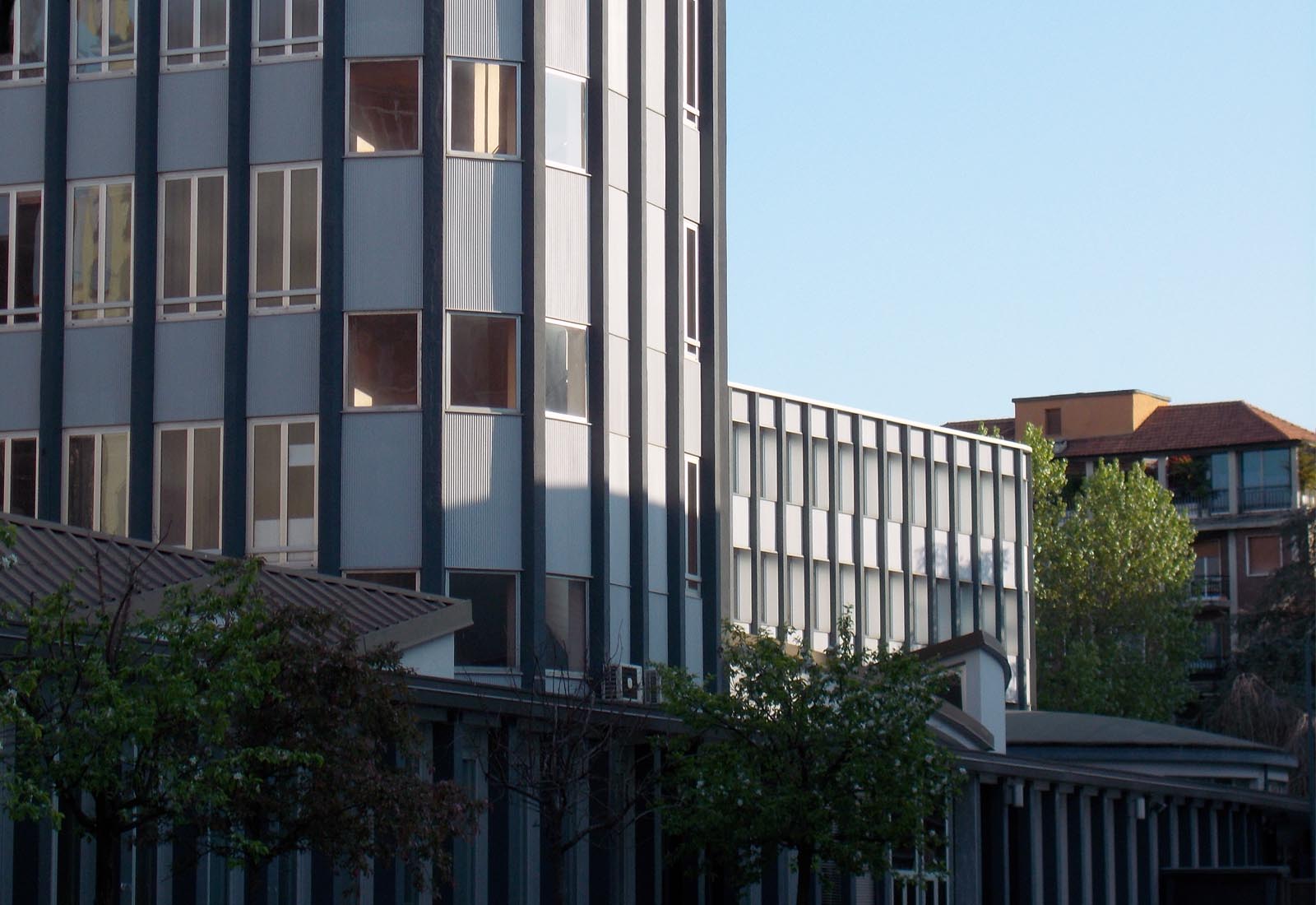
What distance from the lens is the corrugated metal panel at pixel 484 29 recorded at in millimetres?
35656

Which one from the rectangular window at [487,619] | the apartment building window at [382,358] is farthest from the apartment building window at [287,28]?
the rectangular window at [487,619]

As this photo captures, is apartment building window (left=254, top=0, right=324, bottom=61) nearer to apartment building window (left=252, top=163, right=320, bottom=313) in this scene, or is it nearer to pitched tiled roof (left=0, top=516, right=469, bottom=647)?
apartment building window (left=252, top=163, right=320, bottom=313)

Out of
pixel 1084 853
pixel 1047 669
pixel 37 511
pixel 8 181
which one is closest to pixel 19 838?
pixel 37 511

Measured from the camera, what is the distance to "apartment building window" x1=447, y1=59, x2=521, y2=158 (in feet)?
117

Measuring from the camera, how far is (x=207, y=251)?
3581 centimetres

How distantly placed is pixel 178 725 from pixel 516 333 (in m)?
19.4

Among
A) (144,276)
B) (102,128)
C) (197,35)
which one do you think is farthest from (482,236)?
Result: (102,128)

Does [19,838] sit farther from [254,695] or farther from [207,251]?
[207,251]

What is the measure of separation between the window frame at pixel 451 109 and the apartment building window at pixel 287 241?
7.11 ft

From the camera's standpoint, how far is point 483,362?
35.4 meters

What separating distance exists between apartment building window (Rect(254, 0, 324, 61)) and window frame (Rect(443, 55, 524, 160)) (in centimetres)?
218

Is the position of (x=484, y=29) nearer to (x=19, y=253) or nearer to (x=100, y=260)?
(x=100, y=260)

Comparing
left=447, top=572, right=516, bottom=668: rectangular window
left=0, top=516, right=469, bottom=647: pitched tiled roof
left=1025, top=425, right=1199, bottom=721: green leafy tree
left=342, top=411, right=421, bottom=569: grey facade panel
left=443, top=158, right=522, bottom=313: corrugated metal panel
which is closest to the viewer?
left=0, top=516, right=469, bottom=647: pitched tiled roof

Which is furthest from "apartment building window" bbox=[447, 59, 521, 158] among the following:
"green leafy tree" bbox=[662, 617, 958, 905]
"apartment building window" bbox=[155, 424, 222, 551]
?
"green leafy tree" bbox=[662, 617, 958, 905]
